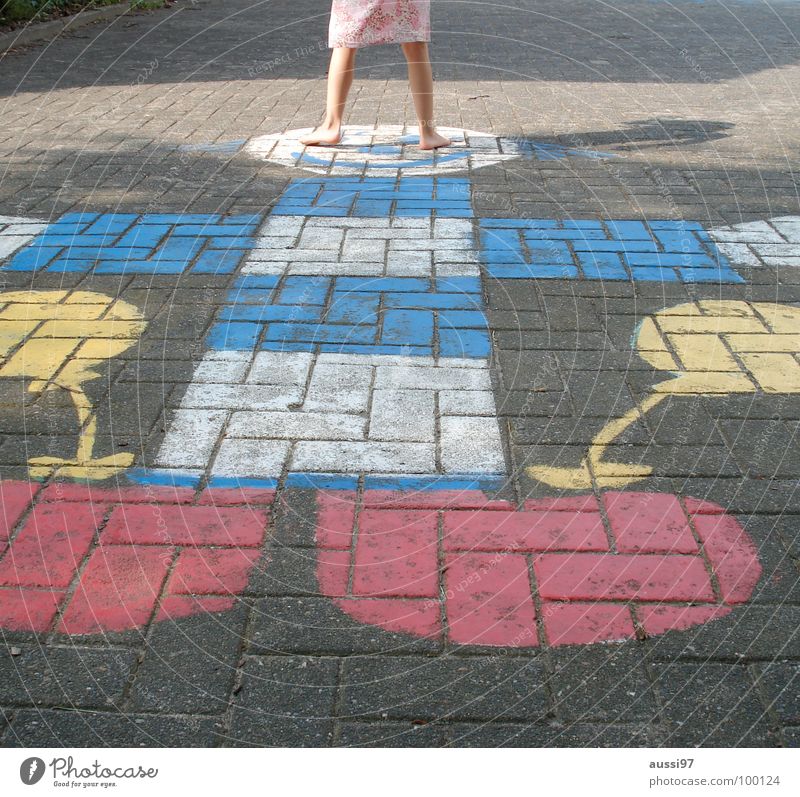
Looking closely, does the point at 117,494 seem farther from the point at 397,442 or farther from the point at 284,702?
the point at 284,702

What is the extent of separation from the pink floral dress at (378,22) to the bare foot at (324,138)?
1.62 feet

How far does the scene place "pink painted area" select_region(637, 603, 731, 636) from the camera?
7.17 feet

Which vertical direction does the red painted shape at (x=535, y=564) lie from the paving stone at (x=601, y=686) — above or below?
above

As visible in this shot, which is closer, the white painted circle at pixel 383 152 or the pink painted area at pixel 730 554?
the pink painted area at pixel 730 554

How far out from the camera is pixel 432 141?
19.9 feet

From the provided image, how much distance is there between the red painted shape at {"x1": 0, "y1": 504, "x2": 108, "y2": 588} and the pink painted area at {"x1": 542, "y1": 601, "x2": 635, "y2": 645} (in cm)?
108

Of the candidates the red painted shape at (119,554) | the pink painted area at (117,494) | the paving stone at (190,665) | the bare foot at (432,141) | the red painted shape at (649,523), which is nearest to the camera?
the paving stone at (190,665)

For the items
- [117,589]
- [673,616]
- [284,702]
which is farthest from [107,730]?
[673,616]

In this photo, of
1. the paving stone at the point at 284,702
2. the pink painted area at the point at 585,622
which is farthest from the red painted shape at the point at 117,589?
→ the pink painted area at the point at 585,622

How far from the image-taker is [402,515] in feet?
8.42

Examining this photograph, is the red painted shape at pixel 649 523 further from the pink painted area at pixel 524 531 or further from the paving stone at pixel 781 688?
the paving stone at pixel 781 688

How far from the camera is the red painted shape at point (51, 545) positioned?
2.31 m
